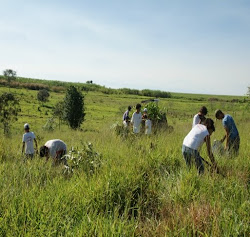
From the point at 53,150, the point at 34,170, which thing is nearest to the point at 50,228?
the point at 34,170

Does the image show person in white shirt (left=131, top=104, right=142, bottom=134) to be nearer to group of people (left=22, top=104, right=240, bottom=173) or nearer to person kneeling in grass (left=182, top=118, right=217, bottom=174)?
group of people (left=22, top=104, right=240, bottom=173)

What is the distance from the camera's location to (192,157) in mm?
4594

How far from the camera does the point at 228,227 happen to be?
251cm

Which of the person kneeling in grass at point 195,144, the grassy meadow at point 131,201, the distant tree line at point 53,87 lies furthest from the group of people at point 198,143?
the distant tree line at point 53,87

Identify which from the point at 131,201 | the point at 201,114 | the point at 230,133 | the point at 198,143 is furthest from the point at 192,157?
the point at 201,114

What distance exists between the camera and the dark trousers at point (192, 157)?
4523mm

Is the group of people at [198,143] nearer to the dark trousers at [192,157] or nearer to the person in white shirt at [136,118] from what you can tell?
the dark trousers at [192,157]

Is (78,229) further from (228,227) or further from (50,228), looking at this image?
(228,227)

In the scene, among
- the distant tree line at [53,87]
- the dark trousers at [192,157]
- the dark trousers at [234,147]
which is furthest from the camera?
the distant tree line at [53,87]

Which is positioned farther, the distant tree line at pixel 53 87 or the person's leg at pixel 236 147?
the distant tree line at pixel 53 87

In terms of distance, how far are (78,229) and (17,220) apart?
2.17 ft

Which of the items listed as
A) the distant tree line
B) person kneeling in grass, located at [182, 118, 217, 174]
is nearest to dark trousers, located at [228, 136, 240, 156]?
person kneeling in grass, located at [182, 118, 217, 174]

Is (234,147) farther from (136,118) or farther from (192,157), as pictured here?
(136,118)

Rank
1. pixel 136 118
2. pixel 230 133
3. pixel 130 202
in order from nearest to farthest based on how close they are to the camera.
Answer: pixel 130 202
pixel 230 133
pixel 136 118
